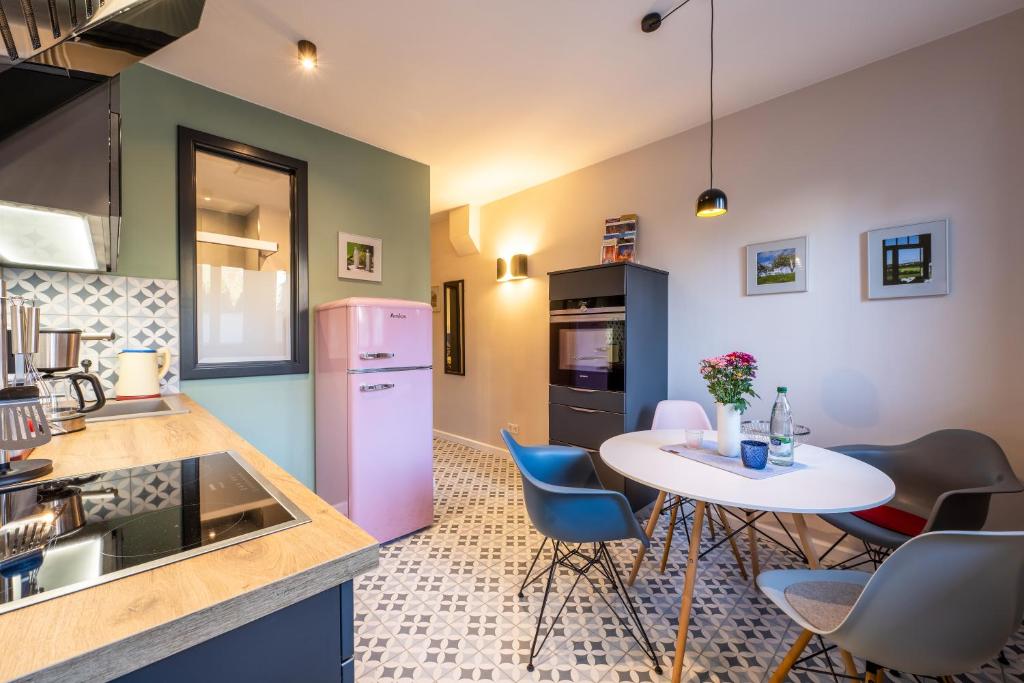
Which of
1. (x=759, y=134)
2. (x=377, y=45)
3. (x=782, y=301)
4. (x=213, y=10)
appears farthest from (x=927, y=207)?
(x=213, y=10)

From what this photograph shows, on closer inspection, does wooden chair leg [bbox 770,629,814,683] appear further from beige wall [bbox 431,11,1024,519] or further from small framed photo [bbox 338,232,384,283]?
small framed photo [bbox 338,232,384,283]

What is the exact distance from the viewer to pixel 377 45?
2098 mm

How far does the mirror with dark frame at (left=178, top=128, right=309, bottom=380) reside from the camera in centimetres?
236

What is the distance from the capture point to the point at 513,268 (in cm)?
413

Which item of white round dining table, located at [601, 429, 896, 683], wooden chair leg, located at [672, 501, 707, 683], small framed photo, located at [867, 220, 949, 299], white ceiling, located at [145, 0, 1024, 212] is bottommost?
wooden chair leg, located at [672, 501, 707, 683]

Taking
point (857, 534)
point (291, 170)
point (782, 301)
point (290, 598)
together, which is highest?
point (291, 170)

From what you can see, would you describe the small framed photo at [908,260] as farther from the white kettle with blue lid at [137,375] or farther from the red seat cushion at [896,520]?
the white kettle with blue lid at [137,375]

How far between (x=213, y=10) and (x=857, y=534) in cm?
369

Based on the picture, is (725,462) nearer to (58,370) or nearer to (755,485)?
(755,485)

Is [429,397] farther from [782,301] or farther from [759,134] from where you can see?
[759,134]

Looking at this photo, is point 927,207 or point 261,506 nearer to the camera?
point 261,506

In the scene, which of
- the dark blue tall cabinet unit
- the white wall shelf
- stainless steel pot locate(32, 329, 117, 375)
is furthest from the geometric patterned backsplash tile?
the dark blue tall cabinet unit

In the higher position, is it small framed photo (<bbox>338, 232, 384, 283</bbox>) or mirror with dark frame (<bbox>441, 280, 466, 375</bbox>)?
small framed photo (<bbox>338, 232, 384, 283</bbox>)

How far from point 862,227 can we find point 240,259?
3.80 meters
